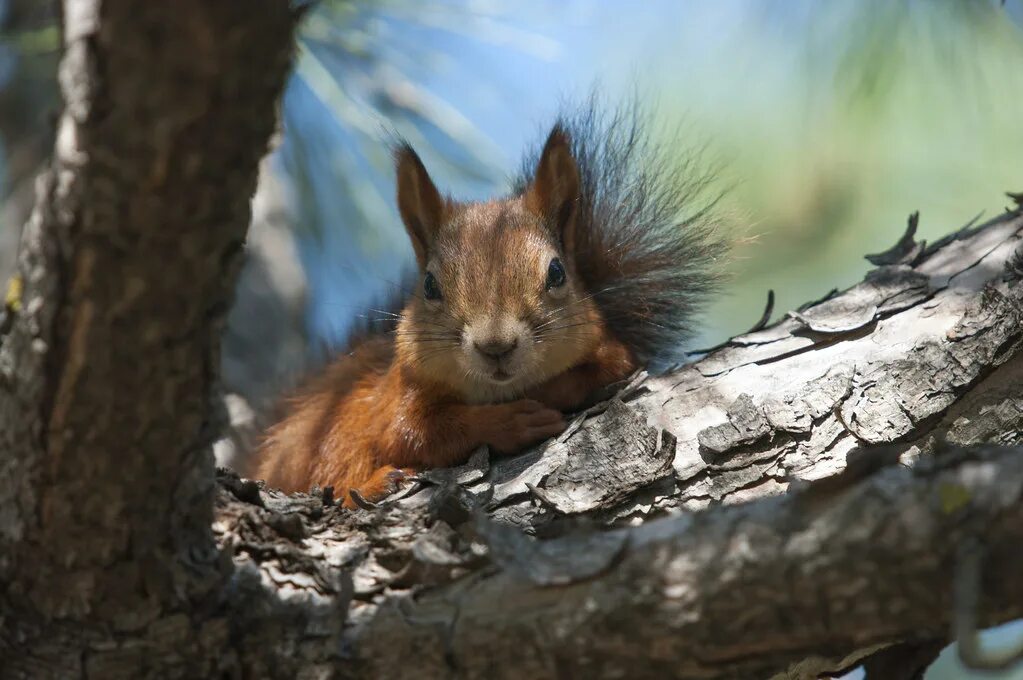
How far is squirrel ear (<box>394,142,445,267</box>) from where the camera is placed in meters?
3.40

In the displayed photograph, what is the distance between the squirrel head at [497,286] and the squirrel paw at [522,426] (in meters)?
0.10

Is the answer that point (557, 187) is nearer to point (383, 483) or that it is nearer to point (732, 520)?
point (383, 483)

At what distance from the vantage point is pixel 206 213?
145cm

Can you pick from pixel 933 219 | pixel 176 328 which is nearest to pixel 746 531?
pixel 176 328

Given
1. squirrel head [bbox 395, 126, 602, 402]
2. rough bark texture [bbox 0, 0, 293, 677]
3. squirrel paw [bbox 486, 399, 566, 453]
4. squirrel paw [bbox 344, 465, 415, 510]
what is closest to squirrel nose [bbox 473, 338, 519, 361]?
squirrel head [bbox 395, 126, 602, 402]

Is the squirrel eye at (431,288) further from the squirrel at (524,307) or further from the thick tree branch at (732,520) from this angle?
the thick tree branch at (732,520)

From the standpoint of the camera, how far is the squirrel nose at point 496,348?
275cm

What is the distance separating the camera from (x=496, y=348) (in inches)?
108

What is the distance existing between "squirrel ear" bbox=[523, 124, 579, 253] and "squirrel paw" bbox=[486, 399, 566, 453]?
2.38 ft

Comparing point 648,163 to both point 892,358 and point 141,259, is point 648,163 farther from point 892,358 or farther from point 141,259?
point 141,259

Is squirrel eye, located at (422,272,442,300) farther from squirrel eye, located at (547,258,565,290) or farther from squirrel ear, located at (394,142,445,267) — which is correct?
squirrel eye, located at (547,258,565,290)

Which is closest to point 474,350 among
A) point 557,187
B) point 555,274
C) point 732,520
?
point 555,274

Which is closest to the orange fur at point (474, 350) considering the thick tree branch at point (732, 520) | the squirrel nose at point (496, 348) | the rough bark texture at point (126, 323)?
the squirrel nose at point (496, 348)

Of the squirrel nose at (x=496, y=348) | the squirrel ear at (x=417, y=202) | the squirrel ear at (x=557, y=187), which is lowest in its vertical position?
the squirrel nose at (x=496, y=348)
